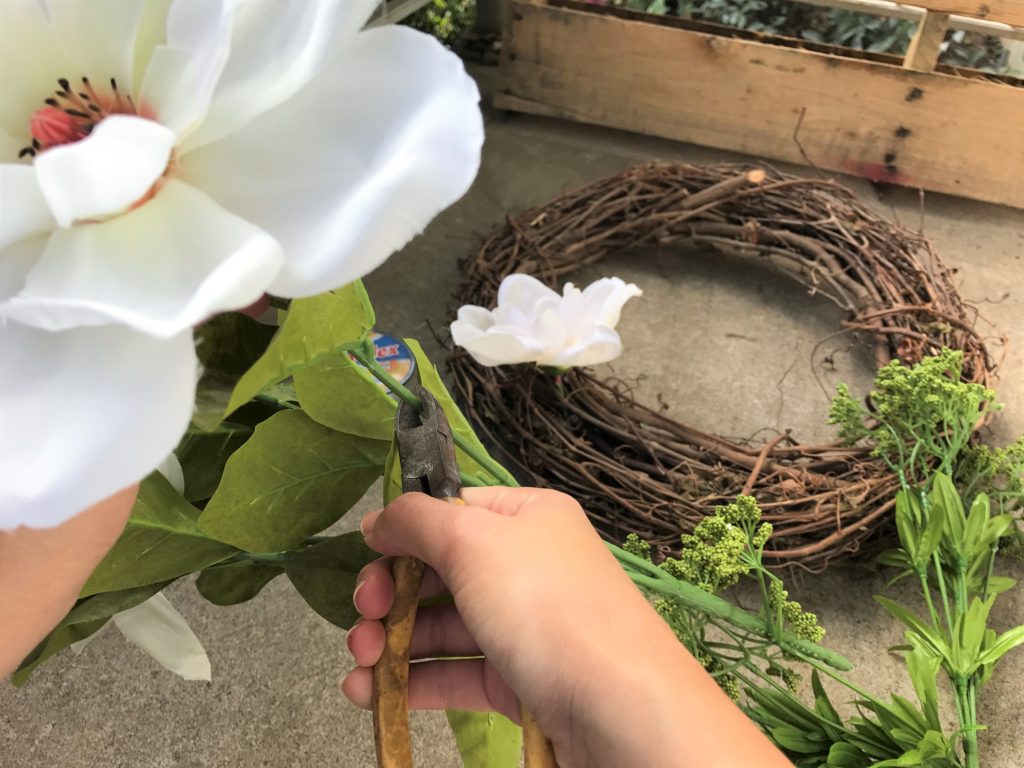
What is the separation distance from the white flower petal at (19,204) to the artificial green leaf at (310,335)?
0.05 m

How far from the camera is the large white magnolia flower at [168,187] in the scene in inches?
5.8

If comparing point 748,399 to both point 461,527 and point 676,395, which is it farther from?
point 461,527

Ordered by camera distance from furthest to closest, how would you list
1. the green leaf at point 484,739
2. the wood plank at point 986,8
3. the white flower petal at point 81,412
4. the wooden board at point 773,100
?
the wooden board at point 773,100
the wood plank at point 986,8
the green leaf at point 484,739
the white flower petal at point 81,412

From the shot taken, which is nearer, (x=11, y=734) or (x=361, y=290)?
(x=361, y=290)

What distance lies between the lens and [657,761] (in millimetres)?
300

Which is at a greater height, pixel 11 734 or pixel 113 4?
pixel 113 4

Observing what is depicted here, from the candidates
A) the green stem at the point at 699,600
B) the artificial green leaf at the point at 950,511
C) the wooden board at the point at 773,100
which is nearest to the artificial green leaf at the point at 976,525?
the artificial green leaf at the point at 950,511

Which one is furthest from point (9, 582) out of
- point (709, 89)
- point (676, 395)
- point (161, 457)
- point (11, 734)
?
point (709, 89)

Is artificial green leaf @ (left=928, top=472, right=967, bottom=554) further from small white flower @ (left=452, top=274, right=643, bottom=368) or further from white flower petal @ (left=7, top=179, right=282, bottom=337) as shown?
white flower petal @ (left=7, top=179, right=282, bottom=337)

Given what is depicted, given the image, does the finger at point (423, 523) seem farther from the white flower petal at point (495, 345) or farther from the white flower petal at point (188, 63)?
Answer: the white flower petal at point (495, 345)

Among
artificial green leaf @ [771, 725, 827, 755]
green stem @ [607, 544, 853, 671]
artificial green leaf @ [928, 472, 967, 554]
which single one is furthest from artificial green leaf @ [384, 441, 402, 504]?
artificial green leaf @ [928, 472, 967, 554]

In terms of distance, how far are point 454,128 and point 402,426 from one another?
0.59ft

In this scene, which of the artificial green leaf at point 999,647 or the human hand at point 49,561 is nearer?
the human hand at point 49,561

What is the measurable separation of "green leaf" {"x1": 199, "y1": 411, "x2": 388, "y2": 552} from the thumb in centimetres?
3
